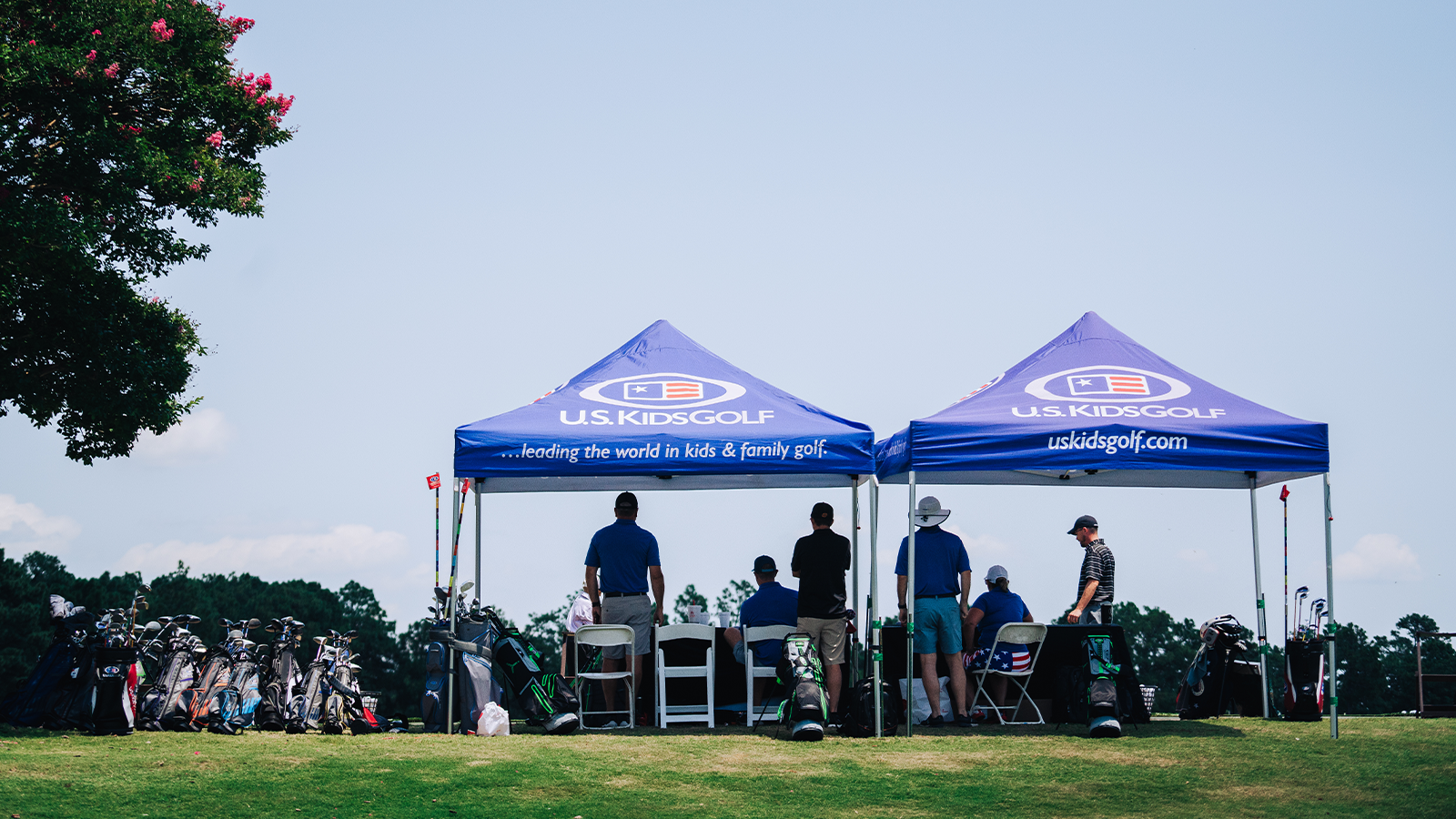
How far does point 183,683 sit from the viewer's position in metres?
8.88

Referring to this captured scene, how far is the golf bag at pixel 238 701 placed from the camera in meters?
8.75

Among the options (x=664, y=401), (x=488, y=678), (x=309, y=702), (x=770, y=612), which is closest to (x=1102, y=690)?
(x=770, y=612)

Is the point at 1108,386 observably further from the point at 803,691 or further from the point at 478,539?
the point at 478,539

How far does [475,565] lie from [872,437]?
3.44 meters

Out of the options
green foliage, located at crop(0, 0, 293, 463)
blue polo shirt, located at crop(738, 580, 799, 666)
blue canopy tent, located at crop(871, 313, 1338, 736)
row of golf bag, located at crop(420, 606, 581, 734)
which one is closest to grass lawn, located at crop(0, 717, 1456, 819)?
row of golf bag, located at crop(420, 606, 581, 734)

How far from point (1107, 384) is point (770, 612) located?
9.63ft

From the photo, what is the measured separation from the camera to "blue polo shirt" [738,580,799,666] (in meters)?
9.16

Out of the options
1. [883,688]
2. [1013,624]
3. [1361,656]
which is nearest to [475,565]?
[883,688]

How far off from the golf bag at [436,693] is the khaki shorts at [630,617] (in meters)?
1.17

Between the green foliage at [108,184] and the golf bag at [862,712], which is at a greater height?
the green foliage at [108,184]

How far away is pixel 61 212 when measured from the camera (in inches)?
478

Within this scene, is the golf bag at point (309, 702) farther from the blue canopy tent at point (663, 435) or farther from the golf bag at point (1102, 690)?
the golf bag at point (1102, 690)

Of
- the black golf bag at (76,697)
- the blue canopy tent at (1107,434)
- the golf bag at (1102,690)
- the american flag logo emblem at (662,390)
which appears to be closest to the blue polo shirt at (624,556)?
the american flag logo emblem at (662,390)

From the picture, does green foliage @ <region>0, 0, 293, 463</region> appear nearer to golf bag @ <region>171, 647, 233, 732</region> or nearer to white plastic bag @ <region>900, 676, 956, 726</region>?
golf bag @ <region>171, 647, 233, 732</region>
